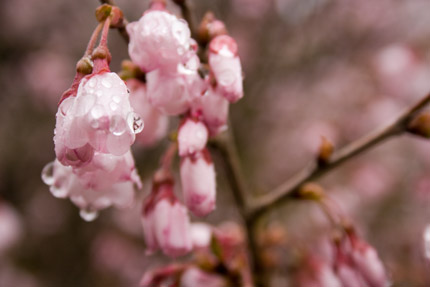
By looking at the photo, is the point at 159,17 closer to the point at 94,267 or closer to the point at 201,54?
the point at 201,54

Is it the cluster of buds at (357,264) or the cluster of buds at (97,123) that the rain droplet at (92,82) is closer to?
the cluster of buds at (97,123)

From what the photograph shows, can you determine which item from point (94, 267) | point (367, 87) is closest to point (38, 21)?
point (94, 267)

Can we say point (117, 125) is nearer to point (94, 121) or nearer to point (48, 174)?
point (94, 121)

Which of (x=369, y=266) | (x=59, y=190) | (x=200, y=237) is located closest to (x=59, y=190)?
(x=59, y=190)

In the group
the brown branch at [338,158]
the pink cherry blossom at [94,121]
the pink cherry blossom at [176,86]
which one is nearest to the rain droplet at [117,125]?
the pink cherry blossom at [94,121]

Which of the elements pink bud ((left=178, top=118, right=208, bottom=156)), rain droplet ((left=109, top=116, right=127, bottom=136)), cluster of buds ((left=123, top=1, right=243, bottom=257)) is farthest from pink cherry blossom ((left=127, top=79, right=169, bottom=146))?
rain droplet ((left=109, top=116, right=127, bottom=136))

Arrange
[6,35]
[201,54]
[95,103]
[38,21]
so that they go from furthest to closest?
1. [38,21]
2. [6,35]
3. [201,54]
4. [95,103]
